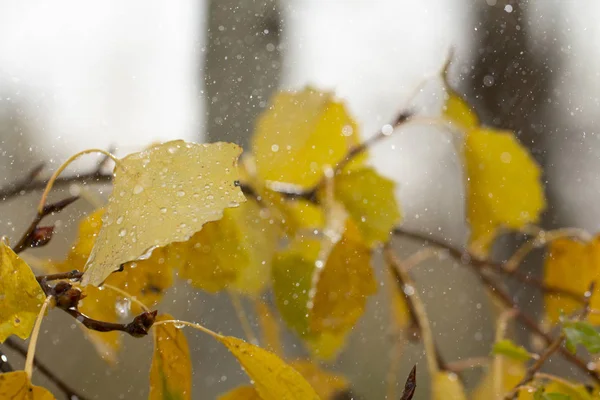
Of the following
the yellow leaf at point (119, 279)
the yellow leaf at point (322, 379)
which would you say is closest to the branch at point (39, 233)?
the yellow leaf at point (119, 279)

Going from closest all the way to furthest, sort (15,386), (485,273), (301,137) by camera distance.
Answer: (15,386) → (301,137) → (485,273)

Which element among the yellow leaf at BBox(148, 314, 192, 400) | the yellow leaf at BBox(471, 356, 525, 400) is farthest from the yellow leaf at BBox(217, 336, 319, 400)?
the yellow leaf at BBox(471, 356, 525, 400)

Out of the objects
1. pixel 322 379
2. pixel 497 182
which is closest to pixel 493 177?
pixel 497 182

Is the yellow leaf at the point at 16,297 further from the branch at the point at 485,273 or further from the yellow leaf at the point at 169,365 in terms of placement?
the branch at the point at 485,273

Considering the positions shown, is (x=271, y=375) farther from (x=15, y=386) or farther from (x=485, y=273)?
(x=485, y=273)

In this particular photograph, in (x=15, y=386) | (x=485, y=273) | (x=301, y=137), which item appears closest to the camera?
(x=15, y=386)

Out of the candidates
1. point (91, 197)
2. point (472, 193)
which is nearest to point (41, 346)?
point (91, 197)

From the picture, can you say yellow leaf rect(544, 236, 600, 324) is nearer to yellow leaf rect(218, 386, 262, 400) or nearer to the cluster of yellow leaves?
the cluster of yellow leaves
